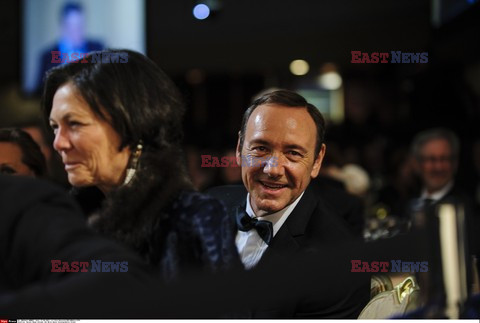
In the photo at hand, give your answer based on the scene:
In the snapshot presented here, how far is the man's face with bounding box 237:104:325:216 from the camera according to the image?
5.52 feet

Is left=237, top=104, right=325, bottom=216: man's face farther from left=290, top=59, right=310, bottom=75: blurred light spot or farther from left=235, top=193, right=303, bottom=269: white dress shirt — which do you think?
left=290, top=59, right=310, bottom=75: blurred light spot

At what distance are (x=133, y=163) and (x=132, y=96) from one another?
14cm

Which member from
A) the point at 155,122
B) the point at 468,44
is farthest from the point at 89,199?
the point at 468,44

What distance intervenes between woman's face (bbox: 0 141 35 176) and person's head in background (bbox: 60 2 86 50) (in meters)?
3.90

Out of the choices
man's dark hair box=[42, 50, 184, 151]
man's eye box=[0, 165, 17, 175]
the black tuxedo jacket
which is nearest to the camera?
man's dark hair box=[42, 50, 184, 151]

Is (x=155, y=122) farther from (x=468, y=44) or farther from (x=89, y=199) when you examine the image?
(x=468, y=44)

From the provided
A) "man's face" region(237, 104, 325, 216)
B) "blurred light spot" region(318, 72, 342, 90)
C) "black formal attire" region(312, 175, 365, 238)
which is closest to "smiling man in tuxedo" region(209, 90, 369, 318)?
"man's face" region(237, 104, 325, 216)

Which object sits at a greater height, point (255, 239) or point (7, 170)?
point (7, 170)

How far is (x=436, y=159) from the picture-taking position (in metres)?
3.74

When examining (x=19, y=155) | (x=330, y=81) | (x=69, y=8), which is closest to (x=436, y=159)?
(x=19, y=155)

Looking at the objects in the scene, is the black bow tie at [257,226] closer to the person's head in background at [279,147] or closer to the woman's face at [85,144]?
the person's head in background at [279,147]

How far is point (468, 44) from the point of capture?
7.02m

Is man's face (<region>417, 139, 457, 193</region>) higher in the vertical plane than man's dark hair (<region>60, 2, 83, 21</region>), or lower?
lower

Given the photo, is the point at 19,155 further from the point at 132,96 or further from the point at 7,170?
the point at 132,96
